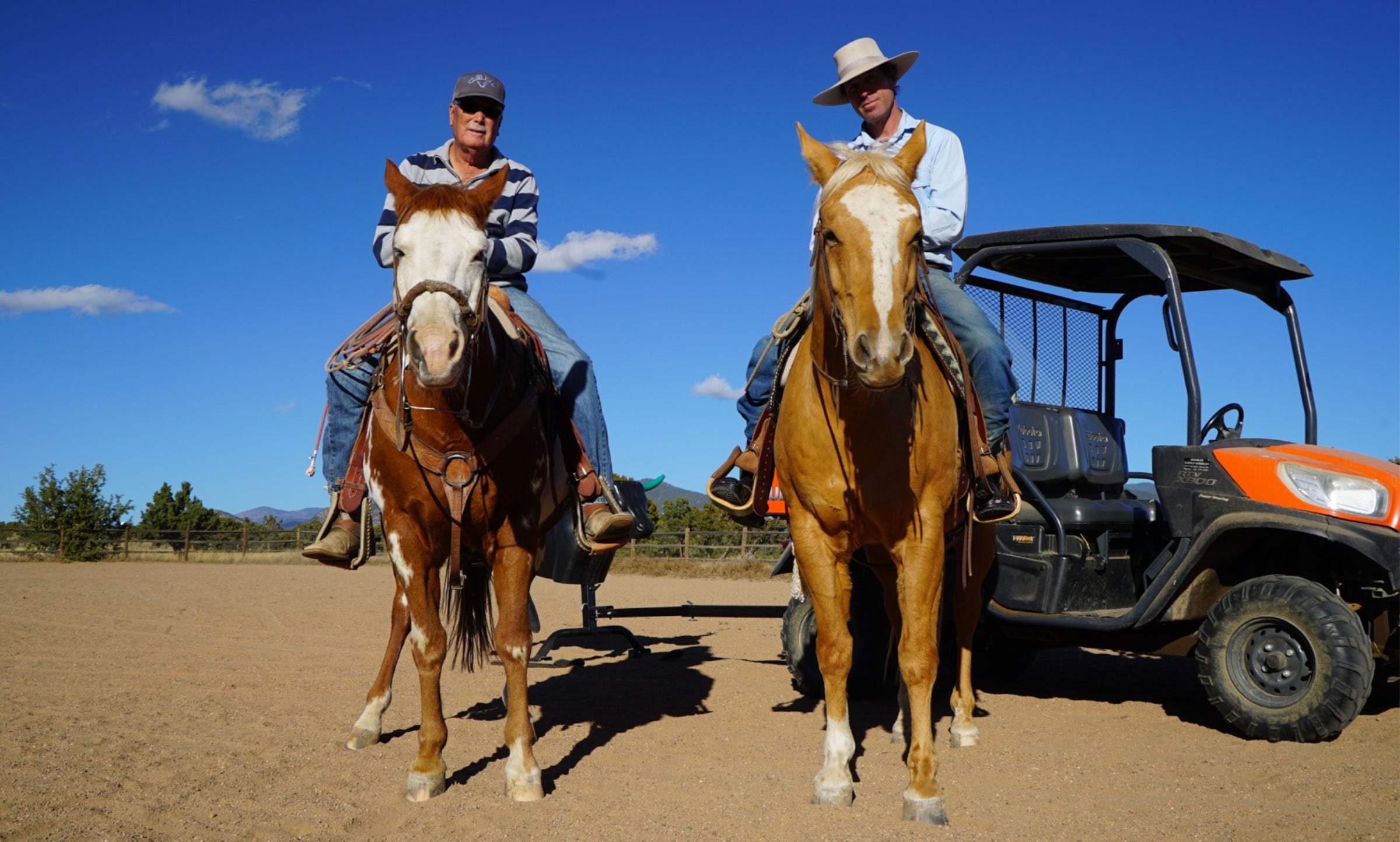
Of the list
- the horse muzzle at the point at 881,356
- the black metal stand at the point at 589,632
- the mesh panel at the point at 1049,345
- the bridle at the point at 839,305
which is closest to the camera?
the horse muzzle at the point at 881,356

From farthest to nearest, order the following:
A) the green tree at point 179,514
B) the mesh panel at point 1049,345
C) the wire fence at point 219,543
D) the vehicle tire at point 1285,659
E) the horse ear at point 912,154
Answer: the green tree at point 179,514 < the wire fence at point 219,543 < the mesh panel at point 1049,345 < the vehicle tire at point 1285,659 < the horse ear at point 912,154

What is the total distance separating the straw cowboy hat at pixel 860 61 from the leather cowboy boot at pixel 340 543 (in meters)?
3.59

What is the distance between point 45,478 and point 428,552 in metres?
38.6

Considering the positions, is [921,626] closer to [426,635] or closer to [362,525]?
[426,635]

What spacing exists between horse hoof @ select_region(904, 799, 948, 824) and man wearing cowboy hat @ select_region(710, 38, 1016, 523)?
163 centimetres

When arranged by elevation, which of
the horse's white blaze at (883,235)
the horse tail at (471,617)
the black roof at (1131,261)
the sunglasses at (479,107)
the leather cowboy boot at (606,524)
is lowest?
the horse tail at (471,617)

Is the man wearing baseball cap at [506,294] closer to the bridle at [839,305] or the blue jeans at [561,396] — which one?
the blue jeans at [561,396]

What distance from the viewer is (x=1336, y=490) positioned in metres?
5.59

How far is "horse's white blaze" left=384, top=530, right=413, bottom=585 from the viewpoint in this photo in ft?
15.4

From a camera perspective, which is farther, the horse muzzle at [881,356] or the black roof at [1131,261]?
the black roof at [1131,261]

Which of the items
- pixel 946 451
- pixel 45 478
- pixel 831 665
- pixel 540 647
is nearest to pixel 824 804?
pixel 831 665

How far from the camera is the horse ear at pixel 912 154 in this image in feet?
14.0

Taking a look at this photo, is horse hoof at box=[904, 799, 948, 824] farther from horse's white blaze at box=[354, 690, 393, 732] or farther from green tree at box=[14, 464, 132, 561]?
green tree at box=[14, 464, 132, 561]

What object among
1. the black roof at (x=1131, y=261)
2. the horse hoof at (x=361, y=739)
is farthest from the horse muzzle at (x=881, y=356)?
the black roof at (x=1131, y=261)
